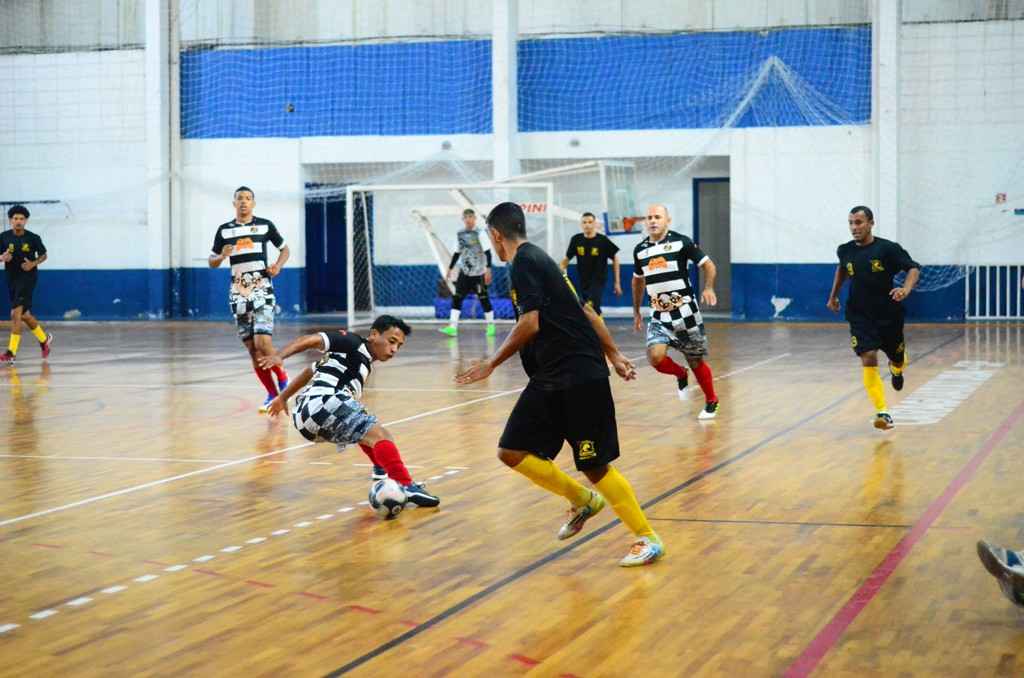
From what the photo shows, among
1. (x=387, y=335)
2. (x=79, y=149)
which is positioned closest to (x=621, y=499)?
(x=387, y=335)

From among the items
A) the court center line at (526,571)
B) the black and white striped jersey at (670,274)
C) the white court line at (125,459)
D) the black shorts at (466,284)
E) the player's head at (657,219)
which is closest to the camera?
the court center line at (526,571)

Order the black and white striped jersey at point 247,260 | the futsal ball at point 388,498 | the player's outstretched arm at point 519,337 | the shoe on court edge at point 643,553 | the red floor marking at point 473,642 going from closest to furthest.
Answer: the red floor marking at point 473,642
the player's outstretched arm at point 519,337
the shoe on court edge at point 643,553
the futsal ball at point 388,498
the black and white striped jersey at point 247,260

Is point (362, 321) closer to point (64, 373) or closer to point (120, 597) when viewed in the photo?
point (64, 373)

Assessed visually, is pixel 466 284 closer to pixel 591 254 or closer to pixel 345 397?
pixel 591 254

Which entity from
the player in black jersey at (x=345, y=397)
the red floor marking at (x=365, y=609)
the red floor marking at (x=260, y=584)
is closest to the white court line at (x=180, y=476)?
the player in black jersey at (x=345, y=397)

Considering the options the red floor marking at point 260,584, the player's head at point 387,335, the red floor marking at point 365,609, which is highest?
the player's head at point 387,335

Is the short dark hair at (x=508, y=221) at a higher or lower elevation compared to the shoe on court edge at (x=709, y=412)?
higher

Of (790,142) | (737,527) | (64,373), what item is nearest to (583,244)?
(790,142)

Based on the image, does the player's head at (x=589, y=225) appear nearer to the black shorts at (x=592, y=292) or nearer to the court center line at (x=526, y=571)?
the black shorts at (x=592, y=292)

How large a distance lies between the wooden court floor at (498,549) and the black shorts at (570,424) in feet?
1.79

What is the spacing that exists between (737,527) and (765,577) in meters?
1.19

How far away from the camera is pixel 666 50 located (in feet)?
92.4

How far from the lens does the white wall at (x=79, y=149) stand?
30.8 metres

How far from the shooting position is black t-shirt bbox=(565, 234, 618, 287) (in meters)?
22.7
